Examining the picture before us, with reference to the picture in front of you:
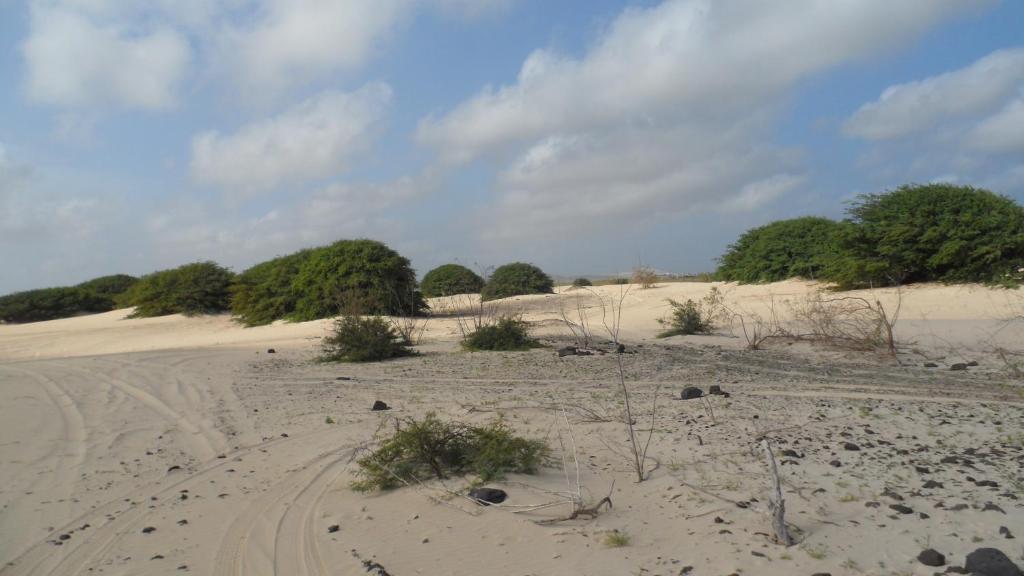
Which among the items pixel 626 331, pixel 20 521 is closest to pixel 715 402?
pixel 20 521

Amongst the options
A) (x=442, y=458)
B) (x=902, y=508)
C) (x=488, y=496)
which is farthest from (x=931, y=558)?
(x=442, y=458)

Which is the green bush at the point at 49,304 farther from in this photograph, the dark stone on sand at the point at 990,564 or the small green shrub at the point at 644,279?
the dark stone on sand at the point at 990,564

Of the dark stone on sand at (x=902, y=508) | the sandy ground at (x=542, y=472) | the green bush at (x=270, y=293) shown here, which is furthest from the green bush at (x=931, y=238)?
the green bush at (x=270, y=293)

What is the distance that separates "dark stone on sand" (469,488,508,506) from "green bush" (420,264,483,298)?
76.5ft

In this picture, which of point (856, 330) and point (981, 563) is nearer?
point (981, 563)

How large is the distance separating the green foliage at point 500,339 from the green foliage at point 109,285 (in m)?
28.9

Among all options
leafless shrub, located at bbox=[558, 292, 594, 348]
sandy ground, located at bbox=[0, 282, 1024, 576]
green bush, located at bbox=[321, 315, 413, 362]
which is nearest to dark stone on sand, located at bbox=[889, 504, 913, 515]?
sandy ground, located at bbox=[0, 282, 1024, 576]

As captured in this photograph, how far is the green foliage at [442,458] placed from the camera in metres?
4.96

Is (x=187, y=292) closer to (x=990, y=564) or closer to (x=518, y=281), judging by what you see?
(x=518, y=281)

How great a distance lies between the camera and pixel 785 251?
23297 mm

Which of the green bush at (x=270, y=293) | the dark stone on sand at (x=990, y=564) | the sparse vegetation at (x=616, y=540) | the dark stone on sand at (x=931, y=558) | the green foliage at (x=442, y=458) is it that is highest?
the green bush at (x=270, y=293)

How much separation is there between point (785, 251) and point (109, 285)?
33786 mm

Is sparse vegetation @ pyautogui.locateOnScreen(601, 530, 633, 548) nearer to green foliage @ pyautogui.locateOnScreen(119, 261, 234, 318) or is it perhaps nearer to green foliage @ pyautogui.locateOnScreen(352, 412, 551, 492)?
green foliage @ pyautogui.locateOnScreen(352, 412, 551, 492)

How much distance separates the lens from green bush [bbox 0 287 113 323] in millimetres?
32312
